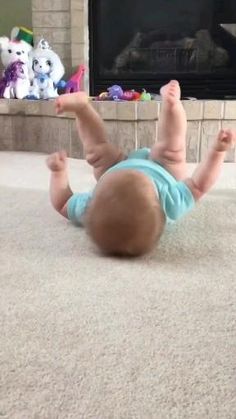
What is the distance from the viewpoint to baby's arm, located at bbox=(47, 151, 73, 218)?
40.3 inches

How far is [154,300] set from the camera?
2.37 feet

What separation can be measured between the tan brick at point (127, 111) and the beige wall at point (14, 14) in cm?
75

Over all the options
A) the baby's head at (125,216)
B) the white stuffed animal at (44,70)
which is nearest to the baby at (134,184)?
the baby's head at (125,216)

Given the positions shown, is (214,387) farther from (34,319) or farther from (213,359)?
(34,319)

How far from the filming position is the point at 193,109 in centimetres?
179

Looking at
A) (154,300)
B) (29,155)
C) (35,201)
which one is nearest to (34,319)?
(154,300)

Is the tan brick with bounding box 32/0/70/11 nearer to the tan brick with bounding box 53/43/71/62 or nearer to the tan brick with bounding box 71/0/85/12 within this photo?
the tan brick with bounding box 71/0/85/12

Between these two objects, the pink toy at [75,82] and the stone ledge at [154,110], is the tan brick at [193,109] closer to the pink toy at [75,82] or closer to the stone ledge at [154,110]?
the stone ledge at [154,110]

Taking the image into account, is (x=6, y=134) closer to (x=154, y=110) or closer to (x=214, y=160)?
(x=154, y=110)

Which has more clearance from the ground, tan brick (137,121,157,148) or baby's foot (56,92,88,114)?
baby's foot (56,92,88,114)

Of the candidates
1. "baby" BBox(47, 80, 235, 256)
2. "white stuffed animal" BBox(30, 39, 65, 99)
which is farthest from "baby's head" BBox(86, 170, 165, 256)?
"white stuffed animal" BBox(30, 39, 65, 99)

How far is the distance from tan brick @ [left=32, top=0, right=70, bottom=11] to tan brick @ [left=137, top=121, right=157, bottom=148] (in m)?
0.69

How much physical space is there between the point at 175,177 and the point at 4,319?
55 centimetres

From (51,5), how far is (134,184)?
151cm
